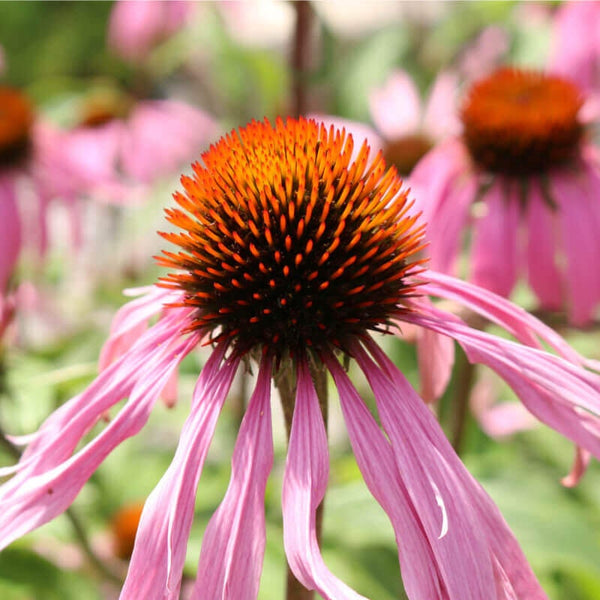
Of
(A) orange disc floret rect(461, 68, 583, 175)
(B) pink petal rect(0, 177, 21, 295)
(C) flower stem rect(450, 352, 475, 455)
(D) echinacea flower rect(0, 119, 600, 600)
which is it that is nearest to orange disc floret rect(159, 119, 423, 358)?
(D) echinacea flower rect(0, 119, 600, 600)

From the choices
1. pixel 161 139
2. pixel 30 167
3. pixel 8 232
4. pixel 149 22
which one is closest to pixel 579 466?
pixel 8 232

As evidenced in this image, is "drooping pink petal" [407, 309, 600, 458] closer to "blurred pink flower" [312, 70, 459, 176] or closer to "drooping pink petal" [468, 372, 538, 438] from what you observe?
"drooping pink petal" [468, 372, 538, 438]

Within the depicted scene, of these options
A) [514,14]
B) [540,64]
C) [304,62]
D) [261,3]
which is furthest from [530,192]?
[261,3]

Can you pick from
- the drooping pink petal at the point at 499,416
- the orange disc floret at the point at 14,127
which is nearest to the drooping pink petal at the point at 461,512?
the drooping pink petal at the point at 499,416

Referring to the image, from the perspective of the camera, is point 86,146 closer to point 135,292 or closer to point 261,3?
point 135,292

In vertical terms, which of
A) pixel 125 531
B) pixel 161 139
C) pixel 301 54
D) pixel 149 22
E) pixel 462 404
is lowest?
pixel 125 531

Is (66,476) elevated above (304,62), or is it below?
below

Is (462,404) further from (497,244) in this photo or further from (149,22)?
(149,22)
